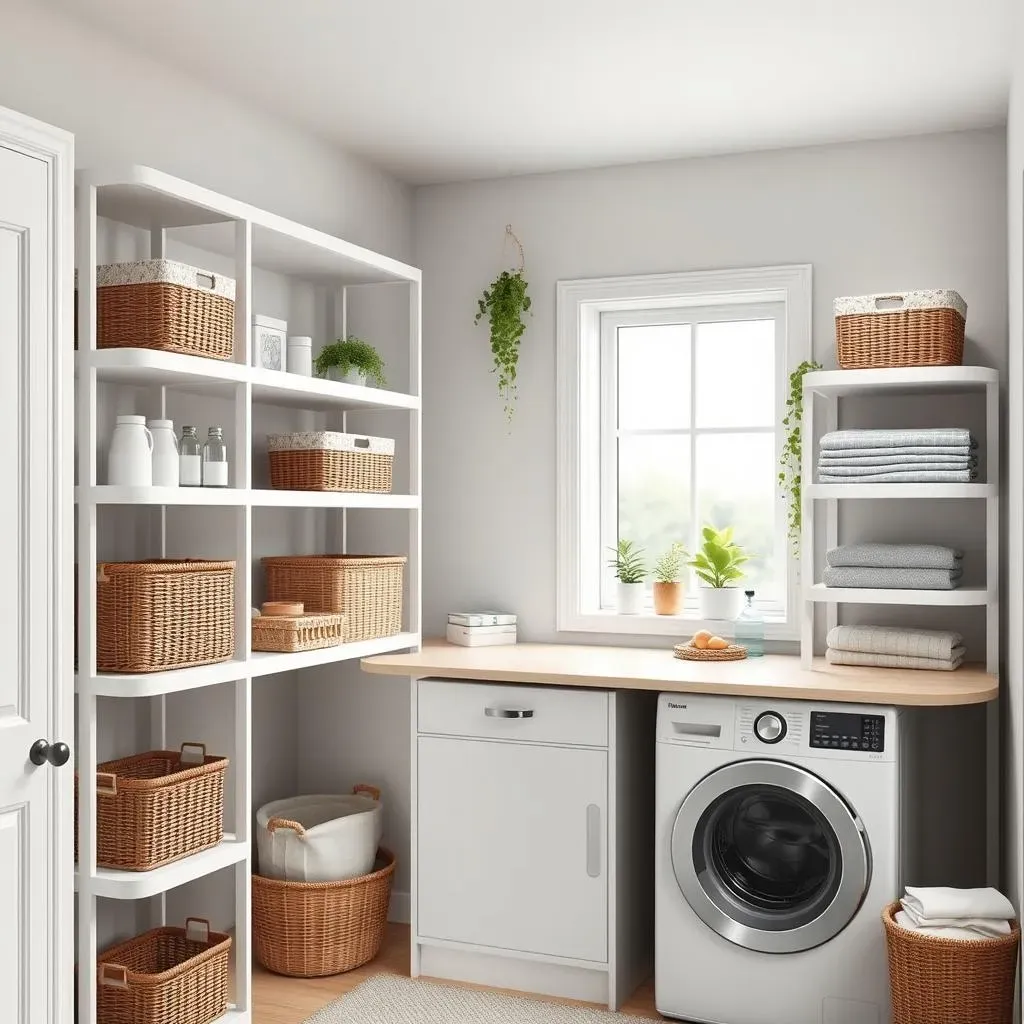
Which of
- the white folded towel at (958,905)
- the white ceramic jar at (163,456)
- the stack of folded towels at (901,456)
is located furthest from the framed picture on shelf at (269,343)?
the white folded towel at (958,905)

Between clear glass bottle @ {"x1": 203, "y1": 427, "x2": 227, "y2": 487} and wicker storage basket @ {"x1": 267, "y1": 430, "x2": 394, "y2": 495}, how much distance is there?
46 cm

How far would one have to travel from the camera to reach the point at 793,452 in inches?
149

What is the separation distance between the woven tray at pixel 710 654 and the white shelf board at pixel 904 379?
812 mm

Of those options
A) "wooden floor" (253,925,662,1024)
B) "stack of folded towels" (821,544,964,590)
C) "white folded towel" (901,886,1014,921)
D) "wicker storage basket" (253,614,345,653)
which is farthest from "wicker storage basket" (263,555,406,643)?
"white folded towel" (901,886,1014,921)

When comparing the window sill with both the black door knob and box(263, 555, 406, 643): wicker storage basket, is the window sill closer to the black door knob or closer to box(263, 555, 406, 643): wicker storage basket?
box(263, 555, 406, 643): wicker storage basket

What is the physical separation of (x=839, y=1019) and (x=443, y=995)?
3.57 feet

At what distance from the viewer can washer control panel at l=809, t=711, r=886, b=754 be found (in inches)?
120

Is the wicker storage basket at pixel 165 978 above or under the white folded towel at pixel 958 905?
under

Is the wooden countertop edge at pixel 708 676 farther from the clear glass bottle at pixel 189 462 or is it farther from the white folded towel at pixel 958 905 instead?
the clear glass bottle at pixel 189 462

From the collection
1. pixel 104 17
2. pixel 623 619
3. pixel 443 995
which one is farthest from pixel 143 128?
pixel 443 995

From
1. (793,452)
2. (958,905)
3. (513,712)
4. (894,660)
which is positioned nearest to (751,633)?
(894,660)

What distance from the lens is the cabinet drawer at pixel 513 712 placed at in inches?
131

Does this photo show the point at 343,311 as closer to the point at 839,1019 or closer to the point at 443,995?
the point at 443,995

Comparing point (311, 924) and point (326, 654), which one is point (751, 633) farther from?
point (311, 924)
